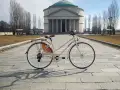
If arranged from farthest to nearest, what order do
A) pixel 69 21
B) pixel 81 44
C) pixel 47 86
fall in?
1. pixel 69 21
2. pixel 81 44
3. pixel 47 86

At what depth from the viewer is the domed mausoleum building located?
406 feet

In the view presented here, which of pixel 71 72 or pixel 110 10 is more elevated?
pixel 110 10

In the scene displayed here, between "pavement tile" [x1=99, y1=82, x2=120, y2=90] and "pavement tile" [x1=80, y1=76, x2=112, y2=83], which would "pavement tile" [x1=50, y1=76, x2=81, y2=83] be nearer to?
"pavement tile" [x1=80, y1=76, x2=112, y2=83]

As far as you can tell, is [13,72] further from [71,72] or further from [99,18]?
[99,18]

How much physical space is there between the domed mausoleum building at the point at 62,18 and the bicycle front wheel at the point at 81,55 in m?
115

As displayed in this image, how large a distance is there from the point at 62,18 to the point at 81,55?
115 m

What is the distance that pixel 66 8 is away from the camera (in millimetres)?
126938

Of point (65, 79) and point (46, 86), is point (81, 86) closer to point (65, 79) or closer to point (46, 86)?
point (46, 86)

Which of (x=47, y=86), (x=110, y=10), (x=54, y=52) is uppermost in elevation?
(x=110, y=10)

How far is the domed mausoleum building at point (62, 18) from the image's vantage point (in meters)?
124

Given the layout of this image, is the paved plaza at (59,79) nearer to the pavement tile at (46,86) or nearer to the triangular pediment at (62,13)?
the pavement tile at (46,86)

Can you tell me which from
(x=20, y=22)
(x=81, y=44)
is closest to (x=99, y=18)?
(x=20, y=22)

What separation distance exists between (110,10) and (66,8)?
42.2m

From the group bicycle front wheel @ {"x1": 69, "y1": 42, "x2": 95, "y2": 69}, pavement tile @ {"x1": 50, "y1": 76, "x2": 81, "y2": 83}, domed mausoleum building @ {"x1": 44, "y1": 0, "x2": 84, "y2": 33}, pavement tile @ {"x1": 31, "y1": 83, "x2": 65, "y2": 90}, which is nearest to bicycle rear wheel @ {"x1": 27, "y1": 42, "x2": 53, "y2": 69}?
bicycle front wheel @ {"x1": 69, "y1": 42, "x2": 95, "y2": 69}
